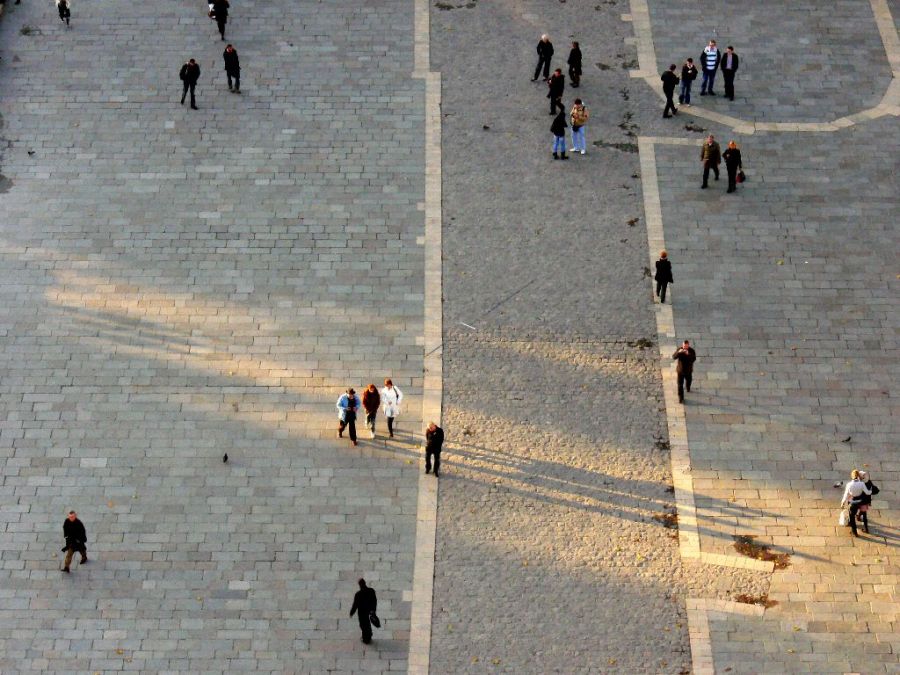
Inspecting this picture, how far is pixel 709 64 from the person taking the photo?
41625mm

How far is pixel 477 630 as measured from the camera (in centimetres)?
3094

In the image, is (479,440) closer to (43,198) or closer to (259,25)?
→ (43,198)

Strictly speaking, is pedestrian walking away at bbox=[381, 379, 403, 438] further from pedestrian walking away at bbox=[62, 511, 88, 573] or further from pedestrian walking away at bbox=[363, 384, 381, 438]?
pedestrian walking away at bbox=[62, 511, 88, 573]

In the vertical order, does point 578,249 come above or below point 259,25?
below

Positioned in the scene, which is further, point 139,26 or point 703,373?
point 139,26

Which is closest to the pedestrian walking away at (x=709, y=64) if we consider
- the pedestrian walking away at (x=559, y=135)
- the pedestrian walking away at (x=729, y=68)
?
the pedestrian walking away at (x=729, y=68)

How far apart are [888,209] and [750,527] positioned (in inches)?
415

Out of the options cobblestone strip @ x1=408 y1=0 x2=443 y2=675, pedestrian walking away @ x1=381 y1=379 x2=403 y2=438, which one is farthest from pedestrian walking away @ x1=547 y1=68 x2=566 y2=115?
pedestrian walking away @ x1=381 y1=379 x2=403 y2=438

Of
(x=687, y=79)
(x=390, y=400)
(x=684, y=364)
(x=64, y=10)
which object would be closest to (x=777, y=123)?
(x=687, y=79)

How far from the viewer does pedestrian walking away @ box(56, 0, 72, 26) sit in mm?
43281

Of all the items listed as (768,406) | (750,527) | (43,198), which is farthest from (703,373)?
(43,198)

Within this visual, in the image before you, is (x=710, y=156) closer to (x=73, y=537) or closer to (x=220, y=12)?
(x=220, y=12)

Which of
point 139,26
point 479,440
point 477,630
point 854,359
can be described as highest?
point 139,26

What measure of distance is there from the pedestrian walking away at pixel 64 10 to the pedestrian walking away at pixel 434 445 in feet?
57.8
